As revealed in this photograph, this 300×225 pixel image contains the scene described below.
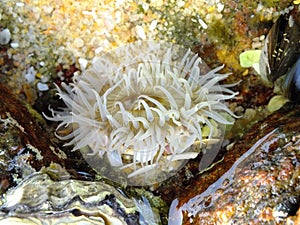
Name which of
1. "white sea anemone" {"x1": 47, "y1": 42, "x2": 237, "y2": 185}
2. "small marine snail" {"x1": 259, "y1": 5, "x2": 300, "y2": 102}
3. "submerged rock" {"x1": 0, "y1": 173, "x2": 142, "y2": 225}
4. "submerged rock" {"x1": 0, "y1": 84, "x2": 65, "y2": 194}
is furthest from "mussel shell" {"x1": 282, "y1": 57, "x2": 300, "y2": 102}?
"submerged rock" {"x1": 0, "y1": 84, "x2": 65, "y2": 194}

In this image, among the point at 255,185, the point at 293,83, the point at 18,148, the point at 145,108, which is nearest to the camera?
the point at 255,185

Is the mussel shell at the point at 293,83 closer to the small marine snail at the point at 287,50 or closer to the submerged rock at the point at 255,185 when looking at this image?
the small marine snail at the point at 287,50

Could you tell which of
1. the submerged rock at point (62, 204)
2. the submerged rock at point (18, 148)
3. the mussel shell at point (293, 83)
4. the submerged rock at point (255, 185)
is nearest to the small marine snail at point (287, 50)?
the mussel shell at point (293, 83)

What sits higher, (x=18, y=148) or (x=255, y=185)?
(x=18, y=148)

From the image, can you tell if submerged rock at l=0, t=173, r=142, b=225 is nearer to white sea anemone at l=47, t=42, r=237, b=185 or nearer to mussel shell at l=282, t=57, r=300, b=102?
white sea anemone at l=47, t=42, r=237, b=185

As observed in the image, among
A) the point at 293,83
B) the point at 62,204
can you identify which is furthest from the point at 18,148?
the point at 293,83

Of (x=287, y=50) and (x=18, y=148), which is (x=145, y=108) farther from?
(x=287, y=50)

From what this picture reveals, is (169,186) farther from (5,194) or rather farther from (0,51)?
(0,51)
